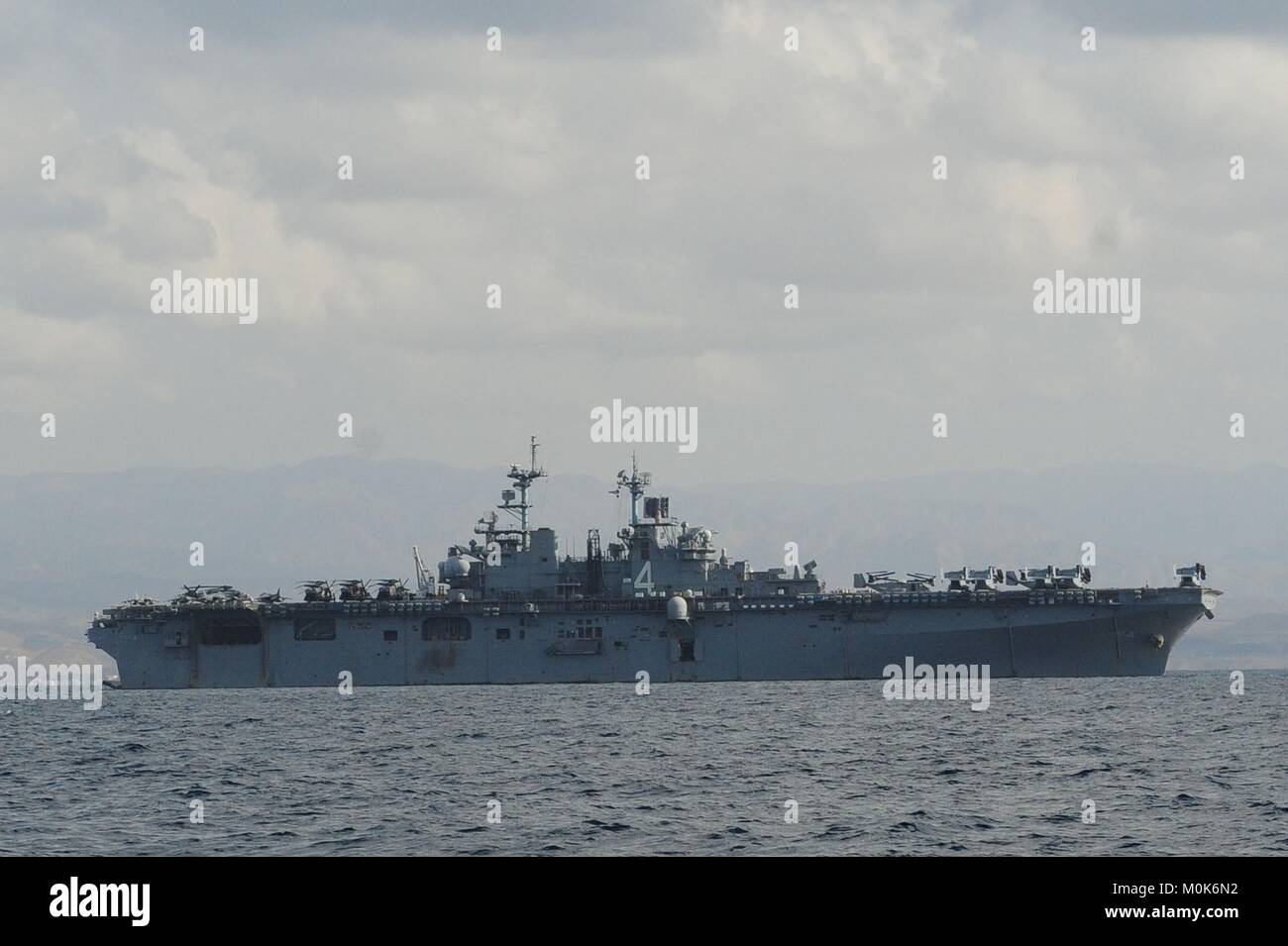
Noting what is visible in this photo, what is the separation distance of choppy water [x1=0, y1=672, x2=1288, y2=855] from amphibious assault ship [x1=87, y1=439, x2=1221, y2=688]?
12456mm

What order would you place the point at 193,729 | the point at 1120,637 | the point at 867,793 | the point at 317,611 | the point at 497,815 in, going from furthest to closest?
the point at 317,611 < the point at 1120,637 < the point at 193,729 < the point at 867,793 < the point at 497,815

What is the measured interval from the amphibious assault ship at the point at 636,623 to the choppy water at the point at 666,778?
12456 mm

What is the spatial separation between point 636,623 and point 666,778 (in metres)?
45.9

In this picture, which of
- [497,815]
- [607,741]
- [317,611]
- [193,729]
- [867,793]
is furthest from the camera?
[317,611]

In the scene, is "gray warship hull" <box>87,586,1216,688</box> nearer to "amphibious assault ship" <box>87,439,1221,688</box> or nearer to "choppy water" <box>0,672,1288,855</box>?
"amphibious assault ship" <box>87,439,1221,688</box>

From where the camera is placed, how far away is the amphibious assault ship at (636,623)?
8069cm

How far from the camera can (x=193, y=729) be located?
5953 centimetres

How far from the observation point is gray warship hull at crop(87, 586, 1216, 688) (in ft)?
264

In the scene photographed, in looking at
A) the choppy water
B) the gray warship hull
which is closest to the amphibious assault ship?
the gray warship hull

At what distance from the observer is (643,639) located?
3344 inches

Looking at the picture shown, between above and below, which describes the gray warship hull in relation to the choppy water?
above

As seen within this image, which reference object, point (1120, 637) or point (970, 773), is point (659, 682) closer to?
point (1120, 637)
